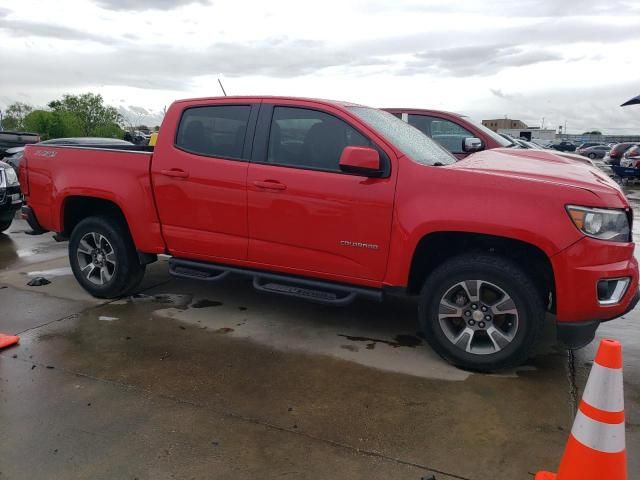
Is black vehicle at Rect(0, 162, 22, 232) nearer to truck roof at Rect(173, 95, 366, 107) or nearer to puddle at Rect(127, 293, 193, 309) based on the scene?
puddle at Rect(127, 293, 193, 309)

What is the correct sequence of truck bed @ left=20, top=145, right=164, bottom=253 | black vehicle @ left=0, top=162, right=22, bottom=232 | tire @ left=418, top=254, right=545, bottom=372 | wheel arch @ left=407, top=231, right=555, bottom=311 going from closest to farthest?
tire @ left=418, top=254, right=545, bottom=372
wheel arch @ left=407, top=231, right=555, bottom=311
truck bed @ left=20, top=145, right=164, bottom=253
black vehicle @ left=0, top=162, right=22, bottom=232

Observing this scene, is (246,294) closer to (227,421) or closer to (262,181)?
(262,181)

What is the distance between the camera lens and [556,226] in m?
3.35

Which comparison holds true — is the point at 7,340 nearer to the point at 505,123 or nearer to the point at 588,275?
the point at 588,275

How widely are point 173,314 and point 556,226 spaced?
3.24 m

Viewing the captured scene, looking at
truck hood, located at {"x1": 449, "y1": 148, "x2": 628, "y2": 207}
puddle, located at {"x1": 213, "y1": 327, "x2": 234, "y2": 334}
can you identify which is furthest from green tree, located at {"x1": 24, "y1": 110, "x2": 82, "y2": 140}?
truck hood, located at {"x1": 449, "y1": 148, "x2": 628, "y2": 207}

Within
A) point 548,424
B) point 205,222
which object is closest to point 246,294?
point 205,222

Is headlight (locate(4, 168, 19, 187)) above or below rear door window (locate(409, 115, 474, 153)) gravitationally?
below

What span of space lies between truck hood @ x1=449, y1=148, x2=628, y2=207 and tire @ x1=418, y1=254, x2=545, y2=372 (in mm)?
590

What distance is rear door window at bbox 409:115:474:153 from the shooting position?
22.8 feet

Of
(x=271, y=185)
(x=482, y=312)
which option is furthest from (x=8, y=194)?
(x=482, y=312)

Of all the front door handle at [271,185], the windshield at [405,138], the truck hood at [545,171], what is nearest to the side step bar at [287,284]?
the front door handle at [271,185]

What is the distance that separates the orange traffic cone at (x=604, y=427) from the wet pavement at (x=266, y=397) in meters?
0.48

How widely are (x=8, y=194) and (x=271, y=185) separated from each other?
5.77 m
